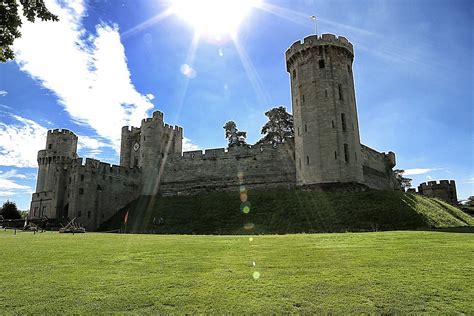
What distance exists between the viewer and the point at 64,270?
753 cm

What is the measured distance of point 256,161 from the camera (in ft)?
130

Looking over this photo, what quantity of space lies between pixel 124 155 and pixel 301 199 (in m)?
31.9

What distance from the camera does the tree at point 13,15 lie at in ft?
32.5

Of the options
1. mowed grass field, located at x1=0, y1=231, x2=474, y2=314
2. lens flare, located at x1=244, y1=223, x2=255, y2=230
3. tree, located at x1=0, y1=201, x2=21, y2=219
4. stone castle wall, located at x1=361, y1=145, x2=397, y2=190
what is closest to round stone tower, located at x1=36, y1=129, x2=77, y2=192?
tree, located at x1=0, y1=201, x2=21, y2=219

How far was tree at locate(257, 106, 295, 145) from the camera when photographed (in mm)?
49156

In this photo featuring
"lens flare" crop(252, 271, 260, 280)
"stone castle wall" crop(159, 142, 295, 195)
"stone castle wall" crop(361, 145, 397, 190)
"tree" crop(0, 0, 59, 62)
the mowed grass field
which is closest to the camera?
the mowed grass field

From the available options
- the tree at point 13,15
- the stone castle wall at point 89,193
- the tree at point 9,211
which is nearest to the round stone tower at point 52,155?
the tree at point 9,211

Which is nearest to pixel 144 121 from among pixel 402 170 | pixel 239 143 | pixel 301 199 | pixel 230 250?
pixel 239 143

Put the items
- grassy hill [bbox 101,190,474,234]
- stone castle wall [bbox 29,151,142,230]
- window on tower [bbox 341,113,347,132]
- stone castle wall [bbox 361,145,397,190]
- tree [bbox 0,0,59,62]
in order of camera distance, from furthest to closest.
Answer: stone castle wall [bbox 361,145,397,190], stone castle wall [bbox 29,151,142,230], window on tower [bbox 341,113,347,132], grassy hill [bbox 101,190,474,234], tree [bbox 0,0,59,62]

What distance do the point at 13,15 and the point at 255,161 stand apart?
31309 mm

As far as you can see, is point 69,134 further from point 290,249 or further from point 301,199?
point 290,249

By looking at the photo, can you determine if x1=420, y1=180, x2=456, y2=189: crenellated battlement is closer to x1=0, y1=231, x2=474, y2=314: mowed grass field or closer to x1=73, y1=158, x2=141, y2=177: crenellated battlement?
x1=73, y1=158, x2=141, y2=177: crenellated battlement

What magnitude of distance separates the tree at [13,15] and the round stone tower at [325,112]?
25.3 meters

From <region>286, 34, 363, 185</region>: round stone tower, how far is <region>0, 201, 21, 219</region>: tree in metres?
48.0
